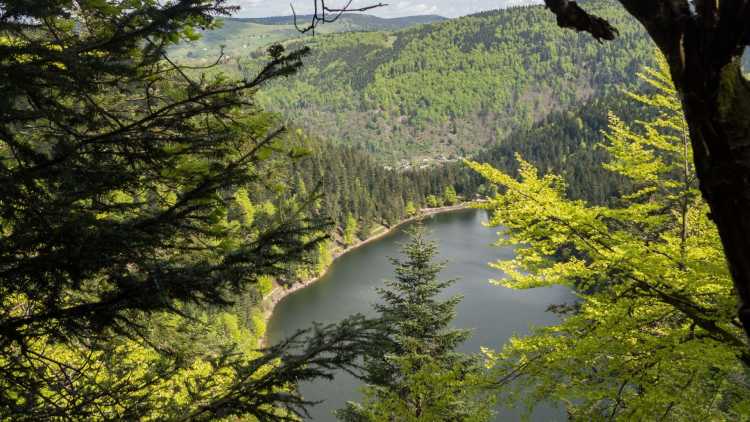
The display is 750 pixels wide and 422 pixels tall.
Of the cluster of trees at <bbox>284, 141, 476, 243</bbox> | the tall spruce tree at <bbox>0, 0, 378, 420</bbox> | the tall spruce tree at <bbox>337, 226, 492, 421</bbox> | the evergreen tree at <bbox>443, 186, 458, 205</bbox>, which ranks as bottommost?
the evergreen tree at <bbox>443, 186, 458, 205</bbox>

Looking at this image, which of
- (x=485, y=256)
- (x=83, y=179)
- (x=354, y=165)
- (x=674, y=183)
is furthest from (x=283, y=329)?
(x=354, y=165)

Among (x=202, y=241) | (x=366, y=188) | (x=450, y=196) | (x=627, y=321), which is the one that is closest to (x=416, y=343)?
(x=627, y=321)

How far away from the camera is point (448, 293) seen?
45.0 m

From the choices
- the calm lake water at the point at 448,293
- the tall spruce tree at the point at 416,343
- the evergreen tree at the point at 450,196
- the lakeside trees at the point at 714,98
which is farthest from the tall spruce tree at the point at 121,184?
the evergreen tree at the point at 450,196

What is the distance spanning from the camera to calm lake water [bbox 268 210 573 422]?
96.5 feet

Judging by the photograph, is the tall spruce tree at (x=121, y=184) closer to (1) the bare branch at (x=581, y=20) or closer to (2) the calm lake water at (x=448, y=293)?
(1) the bare branch at (x=581, y=20)

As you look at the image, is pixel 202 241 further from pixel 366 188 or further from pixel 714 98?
pixel 366 188

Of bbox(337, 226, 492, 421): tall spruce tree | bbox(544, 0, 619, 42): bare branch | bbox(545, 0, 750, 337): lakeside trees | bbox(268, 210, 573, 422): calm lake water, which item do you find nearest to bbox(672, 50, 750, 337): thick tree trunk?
bbox(545, 0, 750, 337): lakeside trees

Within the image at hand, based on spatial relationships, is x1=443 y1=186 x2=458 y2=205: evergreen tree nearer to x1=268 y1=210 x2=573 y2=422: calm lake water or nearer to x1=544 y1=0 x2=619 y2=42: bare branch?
x1=268 y1=210 x2=573 y2=422: calm lake water

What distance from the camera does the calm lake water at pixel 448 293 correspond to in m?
29.4

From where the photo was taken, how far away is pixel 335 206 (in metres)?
70.4

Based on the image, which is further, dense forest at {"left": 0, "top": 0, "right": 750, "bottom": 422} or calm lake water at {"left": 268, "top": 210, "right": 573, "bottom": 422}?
calm lake water at {"left": 268, "top": 210, "right": 573, "bottom": 422}

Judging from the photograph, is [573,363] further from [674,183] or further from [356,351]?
[674,183]

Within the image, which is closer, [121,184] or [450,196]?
[121,184]
